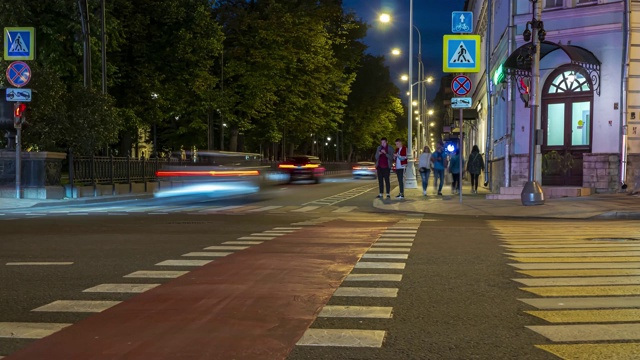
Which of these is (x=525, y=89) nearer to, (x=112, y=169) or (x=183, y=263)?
(x=183, y=263)

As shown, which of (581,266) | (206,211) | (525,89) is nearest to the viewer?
(581,266)

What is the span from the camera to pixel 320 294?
6.69 meters

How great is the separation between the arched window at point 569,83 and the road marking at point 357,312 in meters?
19.2

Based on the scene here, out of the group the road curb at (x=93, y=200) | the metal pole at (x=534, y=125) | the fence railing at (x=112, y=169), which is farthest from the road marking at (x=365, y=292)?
the fence railing at (x=112, y=169)

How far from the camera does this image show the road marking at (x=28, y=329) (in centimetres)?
514

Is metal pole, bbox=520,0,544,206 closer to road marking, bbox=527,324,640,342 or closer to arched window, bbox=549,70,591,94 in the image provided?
arched window, bbox=549,70,591,94

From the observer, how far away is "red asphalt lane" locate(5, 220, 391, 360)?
15.5 ft

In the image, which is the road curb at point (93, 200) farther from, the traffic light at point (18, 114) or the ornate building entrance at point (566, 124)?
the ornate building entrance at point (566, 124)

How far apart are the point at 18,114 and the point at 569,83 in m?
19.5

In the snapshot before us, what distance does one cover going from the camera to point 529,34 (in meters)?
19.4

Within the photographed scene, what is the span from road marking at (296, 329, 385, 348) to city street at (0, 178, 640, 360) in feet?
0.05

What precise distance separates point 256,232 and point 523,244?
202 inches

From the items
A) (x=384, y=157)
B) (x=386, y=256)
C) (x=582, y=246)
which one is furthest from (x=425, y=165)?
(x=386, y=256)

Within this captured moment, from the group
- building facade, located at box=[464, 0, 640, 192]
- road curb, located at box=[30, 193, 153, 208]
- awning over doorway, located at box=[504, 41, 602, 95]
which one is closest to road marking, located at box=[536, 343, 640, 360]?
building facade, located at box=[464, 0, 640, 192]
